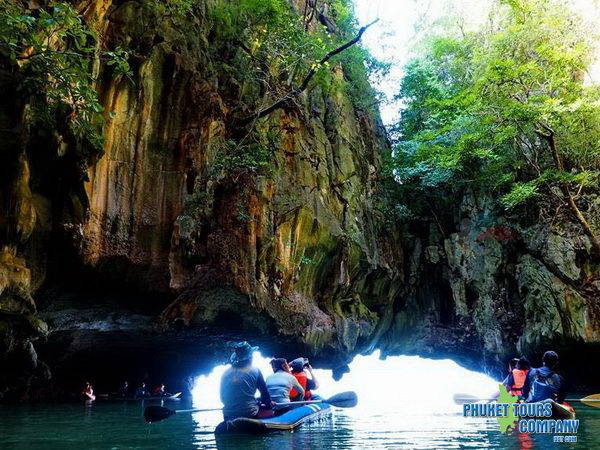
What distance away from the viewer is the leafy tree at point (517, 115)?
16.5 metres

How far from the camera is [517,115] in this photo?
15930 mm

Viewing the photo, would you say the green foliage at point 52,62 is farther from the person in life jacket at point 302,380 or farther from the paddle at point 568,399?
the paddle at point 568,399

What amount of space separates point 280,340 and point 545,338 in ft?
31.0

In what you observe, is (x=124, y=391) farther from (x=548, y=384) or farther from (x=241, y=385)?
(x=548, y=384)

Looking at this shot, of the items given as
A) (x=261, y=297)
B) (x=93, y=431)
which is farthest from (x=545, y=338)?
(x=93, y=431)

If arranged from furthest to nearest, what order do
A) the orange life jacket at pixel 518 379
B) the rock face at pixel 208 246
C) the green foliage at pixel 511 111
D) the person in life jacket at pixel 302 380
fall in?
the green foliage at pixel 511 111 → the rock face at pixel 208 246 → the orange life jacket at pixel 518 379 → the person in life jacket at pixel 302 380

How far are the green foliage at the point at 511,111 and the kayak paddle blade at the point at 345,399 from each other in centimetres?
1123

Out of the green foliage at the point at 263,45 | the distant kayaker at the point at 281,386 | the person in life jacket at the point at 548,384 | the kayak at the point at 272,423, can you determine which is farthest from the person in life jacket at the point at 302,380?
the green foliage at the point at 263,45

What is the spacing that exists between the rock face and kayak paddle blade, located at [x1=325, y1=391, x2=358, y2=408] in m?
5.09

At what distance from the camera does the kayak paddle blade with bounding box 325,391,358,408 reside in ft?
28.9

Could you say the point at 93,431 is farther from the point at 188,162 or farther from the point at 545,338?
the point at 545,338

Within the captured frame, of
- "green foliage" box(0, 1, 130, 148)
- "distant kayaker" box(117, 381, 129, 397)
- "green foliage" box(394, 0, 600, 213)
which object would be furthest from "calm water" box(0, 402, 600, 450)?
"distant kayaker" box(117, 381, 129, 397)

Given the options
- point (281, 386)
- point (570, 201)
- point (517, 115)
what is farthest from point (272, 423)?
point (570, 201)

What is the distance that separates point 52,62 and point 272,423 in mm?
6680
